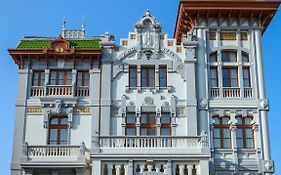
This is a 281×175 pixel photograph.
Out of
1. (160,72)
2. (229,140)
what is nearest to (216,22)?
(160,72)

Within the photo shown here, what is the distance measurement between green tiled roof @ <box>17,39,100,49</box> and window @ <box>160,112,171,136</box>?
573cm

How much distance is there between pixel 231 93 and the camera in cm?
3092

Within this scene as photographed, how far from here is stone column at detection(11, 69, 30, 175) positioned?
2909cm

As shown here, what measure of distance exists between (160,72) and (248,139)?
20.8 ft

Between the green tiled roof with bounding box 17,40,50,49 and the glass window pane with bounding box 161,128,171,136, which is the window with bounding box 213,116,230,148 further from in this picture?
the green tiled roof with bounding box 17,40,50,49

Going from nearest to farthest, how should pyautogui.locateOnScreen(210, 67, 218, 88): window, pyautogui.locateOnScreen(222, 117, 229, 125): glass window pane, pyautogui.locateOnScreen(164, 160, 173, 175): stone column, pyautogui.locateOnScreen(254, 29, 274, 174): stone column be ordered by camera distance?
pyautogui.locateOnScreen(164, 160, 173, 175): stone column
pyautogui.locateOnScreen(254, 29, 274, 174): stone column
pyautogui.locateOnScreen(222, 117, 229, 125): glass window pane
pyautogui.locateOnScreen(210, 67, 218, 88): window

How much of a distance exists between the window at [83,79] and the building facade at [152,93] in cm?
6

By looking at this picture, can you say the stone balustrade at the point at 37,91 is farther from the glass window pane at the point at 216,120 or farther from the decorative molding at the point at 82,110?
the glass window pane at the point at 216,120

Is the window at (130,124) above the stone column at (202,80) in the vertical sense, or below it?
below

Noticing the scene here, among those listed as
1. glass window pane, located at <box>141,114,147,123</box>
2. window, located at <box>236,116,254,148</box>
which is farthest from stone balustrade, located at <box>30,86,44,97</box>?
window, located at <box>236,116,254,148</box>

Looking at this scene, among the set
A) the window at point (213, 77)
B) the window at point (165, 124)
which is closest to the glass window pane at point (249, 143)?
the window at point (213, 77)

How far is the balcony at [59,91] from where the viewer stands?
3072cm

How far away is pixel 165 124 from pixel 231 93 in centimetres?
430

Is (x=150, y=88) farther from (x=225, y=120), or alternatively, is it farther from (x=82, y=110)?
(x=225, y=120)
